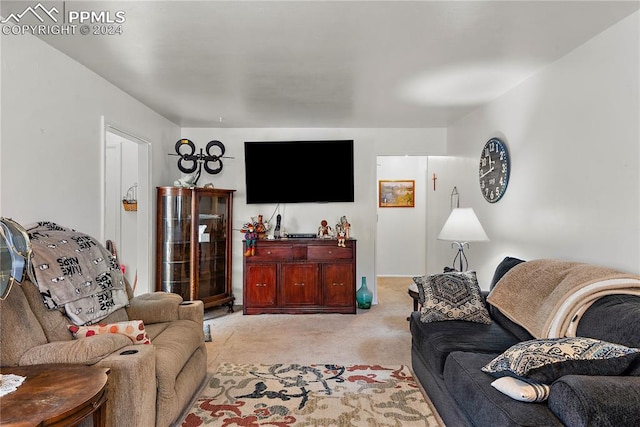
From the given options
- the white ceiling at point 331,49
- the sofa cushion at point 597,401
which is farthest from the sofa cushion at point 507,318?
the white ceiling at point 331,49

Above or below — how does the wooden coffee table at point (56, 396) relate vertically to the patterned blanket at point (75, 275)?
below

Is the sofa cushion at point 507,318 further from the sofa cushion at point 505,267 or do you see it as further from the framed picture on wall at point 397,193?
the framed picture on wall at point 397,193

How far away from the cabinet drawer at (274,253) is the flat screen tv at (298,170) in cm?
72

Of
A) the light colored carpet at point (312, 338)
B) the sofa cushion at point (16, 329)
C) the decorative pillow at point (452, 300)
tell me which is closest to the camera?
the sofa cushion at point (16, 329)

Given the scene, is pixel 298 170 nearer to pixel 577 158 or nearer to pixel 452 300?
pixel 452 300

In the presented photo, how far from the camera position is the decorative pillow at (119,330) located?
2.08 metres

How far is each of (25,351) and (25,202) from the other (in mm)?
983

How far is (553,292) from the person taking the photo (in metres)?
2.10

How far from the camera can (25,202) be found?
7.59 feet

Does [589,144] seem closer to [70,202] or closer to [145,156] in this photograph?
[70,202]

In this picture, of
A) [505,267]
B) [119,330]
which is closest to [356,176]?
[505,267]

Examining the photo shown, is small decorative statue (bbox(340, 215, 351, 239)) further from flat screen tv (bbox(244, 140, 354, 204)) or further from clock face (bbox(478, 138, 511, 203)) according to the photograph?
clock face (bbox(478, 138, 511, 203))

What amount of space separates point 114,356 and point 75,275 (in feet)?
2.12

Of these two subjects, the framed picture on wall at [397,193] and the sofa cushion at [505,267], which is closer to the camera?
the sofa cushion at [505,267]
